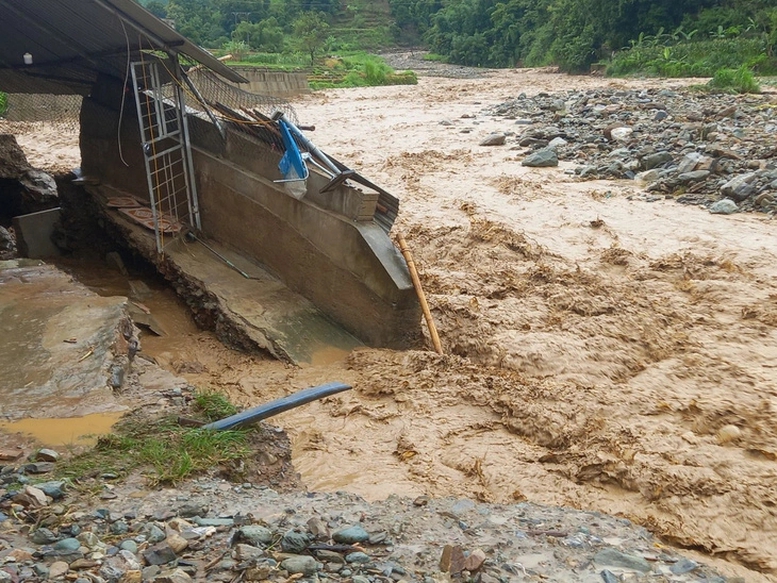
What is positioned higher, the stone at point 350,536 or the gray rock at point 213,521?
the gray rock at point 213,521

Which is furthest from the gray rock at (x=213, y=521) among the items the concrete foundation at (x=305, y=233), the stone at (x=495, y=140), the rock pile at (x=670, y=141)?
the stone at (x=495, y=140)

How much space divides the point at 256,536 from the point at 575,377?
12.5ft

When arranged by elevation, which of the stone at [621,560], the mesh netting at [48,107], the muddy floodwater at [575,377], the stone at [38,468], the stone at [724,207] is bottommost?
the muddy floodwater at [575,377]

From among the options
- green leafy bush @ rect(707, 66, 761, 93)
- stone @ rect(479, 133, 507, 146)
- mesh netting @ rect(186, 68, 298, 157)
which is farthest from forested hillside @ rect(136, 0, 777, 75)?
mesh netting @ rect(186, 68, 298, 157)

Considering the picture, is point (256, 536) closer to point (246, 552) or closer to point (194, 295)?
point (246, 552)

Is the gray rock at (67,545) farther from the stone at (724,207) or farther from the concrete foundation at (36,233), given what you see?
the stone at (724,207)

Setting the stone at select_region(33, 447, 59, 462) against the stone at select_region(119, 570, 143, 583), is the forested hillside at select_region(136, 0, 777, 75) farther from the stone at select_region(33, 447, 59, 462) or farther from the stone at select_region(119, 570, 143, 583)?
the stone at select_region(119, 570, 143, 583)

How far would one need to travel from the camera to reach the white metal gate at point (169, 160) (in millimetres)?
8023

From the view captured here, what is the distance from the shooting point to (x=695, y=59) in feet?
93.5

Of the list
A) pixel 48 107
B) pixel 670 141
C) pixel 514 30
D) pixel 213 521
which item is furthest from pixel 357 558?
pixel 514 30

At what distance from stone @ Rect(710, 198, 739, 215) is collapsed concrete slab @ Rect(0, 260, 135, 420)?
26.4 ft

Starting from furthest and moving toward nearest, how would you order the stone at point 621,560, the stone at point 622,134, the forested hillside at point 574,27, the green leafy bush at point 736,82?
the forested hillside at point 574,27 → the green leafy bush at point 736,82 → the stone at point 622,134 → the stone at point 621,560

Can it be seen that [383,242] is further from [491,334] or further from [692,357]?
[692,357]

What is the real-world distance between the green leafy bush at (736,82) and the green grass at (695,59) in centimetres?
594
